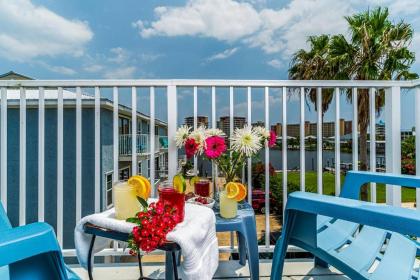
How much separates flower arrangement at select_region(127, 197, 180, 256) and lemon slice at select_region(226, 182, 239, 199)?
17.5 inches

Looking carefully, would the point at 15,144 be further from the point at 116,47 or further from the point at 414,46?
the point at 414,46

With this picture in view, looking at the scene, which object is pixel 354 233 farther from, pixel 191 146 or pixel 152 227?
pixel 152 227

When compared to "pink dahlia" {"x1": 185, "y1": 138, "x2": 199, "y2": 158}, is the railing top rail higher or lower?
higher

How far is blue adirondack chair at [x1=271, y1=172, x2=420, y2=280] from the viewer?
83cm

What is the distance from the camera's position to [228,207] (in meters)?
1.42

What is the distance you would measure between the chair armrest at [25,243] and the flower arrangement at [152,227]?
0.29 metres

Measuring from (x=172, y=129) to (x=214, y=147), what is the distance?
48 cm

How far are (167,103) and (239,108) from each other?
50 centimetres

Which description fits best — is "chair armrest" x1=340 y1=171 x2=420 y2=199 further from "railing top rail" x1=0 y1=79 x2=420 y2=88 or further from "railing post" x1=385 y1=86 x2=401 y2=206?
"railing top rail" x1=0 y1=79 x2=420 y2=88

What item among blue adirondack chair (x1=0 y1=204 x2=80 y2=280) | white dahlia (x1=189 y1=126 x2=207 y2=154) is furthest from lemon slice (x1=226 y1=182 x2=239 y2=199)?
blue adirondack chair (x1=0 y1=204 x2=80 y2=280)

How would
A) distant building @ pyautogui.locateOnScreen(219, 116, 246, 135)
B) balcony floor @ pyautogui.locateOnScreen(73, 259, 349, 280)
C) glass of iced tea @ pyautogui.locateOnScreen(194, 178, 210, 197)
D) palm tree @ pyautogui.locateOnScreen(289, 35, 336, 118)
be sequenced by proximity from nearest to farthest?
glass of iced tea @ pyautogui.locateOnScreen(194, 178, 210, 197) < balcony floor @ pyautogui.locateOnScreen(73, 259, 349, 280) < distant building @ pyautogui.locateOnScreen(219, 116, 246, 135) < palm tree @ pyautogui.locateOnScreen(289, 35, 336, 118)

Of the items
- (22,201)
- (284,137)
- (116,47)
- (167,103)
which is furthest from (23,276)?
(116,47)

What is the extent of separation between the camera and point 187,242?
959 mm

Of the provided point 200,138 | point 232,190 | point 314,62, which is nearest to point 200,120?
point 200,138
